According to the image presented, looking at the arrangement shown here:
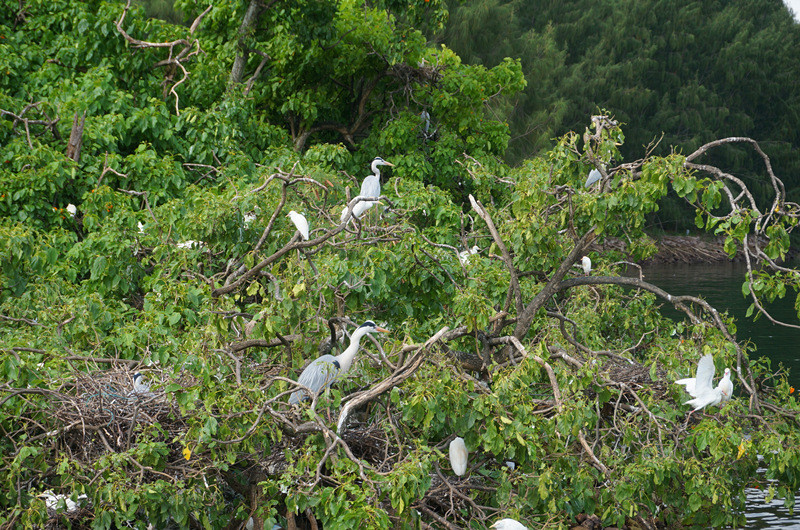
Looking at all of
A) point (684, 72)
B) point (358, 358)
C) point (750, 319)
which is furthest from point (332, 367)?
point (684, 72)

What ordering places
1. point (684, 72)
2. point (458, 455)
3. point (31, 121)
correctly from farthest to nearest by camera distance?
point (684, 72) < point (31, 121) < point (458, 455)

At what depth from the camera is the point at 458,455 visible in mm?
4922

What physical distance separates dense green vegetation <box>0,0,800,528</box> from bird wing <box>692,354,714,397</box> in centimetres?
6

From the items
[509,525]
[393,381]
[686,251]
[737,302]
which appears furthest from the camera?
[686,251]

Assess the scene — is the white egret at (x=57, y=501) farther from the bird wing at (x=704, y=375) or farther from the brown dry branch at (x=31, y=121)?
the brown dry branch at (x=31, y=121)

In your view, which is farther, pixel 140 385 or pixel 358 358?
pixel 358 358

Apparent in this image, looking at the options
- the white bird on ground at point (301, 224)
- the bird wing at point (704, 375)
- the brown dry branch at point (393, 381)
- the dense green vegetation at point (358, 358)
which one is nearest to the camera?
the brown dry branch at point (393, 381)

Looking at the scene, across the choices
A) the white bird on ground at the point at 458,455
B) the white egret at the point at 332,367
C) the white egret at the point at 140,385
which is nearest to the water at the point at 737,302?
the white bird on ground at the point at 458,455

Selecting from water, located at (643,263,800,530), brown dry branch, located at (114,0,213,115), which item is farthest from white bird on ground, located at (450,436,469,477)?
brown dry branch, located at (114,0,213,115)

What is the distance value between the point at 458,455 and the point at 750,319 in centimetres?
1571

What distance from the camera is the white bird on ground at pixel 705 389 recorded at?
5.16 meters

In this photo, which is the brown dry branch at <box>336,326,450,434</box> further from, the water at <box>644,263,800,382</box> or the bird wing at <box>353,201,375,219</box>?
the water at <box>644,263,800,382</box>

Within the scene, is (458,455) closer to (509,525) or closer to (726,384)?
(509,525)

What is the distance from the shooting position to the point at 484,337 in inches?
233
